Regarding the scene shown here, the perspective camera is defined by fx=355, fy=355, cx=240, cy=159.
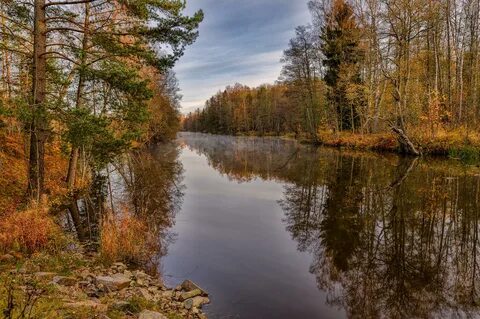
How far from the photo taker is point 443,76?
1400 inches

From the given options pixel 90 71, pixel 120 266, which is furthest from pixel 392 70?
pixel 120 266

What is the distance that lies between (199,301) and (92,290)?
1753mm

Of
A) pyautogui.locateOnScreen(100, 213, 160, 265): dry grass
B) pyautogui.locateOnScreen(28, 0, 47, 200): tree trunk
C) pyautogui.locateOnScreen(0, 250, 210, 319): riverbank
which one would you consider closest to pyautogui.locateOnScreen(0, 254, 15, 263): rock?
pyautogui.locateOnScreen(0, 250, 210, 319): riverbank

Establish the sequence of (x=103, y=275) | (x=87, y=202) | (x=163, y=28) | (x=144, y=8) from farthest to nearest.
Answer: (x=87, y=202), (x=163, y=28), (x=144, y=8), (x=103, y=275)

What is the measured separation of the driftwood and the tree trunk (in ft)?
77.6

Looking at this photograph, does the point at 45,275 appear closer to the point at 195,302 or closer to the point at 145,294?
the point at 145,294

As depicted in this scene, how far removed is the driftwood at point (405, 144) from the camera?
26219 mm

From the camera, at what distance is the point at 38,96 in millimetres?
8820

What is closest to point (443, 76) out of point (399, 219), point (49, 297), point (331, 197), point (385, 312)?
point (331, 197)

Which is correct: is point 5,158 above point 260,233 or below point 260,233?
above

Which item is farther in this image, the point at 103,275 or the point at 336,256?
the point at 336,256

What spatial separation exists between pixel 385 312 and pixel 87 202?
11.3m

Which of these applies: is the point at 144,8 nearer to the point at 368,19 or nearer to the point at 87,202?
Answer: the point at 87,202

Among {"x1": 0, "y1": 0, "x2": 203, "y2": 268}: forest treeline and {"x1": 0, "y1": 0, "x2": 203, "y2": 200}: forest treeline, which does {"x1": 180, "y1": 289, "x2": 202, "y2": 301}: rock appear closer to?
{"x1": 0, "y1": 0, "x2": 203, "y2": 268}: forest treeline
